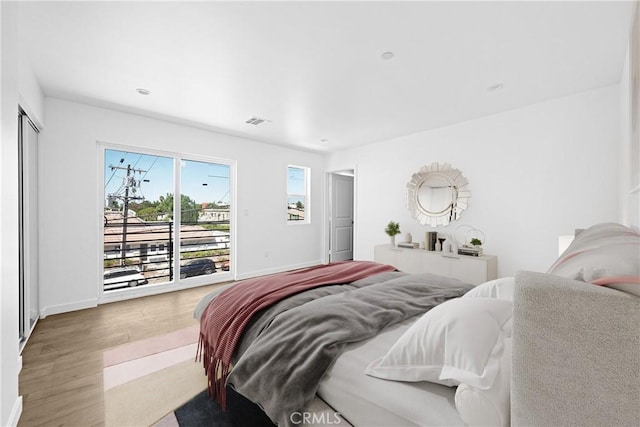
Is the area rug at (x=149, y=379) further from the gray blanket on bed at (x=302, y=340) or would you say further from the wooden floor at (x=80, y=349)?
the gray blanket on bed at (x=302, y=340)

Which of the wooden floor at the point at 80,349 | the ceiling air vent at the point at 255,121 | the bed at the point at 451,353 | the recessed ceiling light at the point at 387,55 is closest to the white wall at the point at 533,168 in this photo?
the bed at the point at 451,353

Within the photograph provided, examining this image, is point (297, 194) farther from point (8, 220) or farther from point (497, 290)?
point (497, 290)

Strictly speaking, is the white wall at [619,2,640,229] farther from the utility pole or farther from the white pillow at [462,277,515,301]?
the utility pole

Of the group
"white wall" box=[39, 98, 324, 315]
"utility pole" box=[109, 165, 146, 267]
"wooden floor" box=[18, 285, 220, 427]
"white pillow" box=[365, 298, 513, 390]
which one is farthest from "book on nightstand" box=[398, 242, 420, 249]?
"utility pole" box=[109, 165, 146, 267]

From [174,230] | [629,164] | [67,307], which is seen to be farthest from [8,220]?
[629,164]

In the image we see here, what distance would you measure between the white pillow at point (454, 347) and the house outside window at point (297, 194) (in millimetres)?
4726

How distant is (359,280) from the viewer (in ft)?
7.68

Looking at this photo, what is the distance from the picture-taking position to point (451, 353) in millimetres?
978

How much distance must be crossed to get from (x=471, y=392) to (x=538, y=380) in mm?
243

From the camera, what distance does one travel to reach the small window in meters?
5.79

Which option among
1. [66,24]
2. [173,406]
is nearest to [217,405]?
[173,406]

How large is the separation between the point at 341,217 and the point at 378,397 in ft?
17.9

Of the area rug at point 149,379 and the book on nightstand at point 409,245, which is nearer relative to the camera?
the area rug at point 149,379

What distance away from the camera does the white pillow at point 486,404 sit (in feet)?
2.66
